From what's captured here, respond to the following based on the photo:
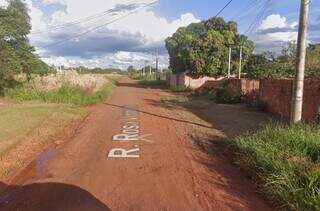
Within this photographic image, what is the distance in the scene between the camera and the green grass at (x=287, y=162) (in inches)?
248

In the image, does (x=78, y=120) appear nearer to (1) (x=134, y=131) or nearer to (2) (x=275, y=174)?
(1) (x=134, y=131)

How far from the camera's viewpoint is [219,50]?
39.5 meters

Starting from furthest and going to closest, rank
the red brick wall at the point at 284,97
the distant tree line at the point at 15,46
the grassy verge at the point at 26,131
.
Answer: the distant tree line at the point at 15,46 → the red brick wall at the point at 284,97 → the grassy verge at the point at 26,131

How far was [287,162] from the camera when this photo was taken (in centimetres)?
757

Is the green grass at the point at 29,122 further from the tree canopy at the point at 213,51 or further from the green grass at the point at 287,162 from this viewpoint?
the tree canopy at the point at 213,51

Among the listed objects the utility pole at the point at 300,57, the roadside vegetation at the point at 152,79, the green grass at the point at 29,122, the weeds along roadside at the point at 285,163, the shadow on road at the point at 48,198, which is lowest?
the roadside vegetation at the point at 152,79

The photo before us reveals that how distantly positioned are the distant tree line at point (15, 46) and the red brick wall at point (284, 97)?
48.7 feet

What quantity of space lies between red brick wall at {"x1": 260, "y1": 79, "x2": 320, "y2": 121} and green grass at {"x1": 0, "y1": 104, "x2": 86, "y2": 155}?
8937 millimetres

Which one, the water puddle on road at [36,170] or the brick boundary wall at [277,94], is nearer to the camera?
the water puddle on road at [36,170]

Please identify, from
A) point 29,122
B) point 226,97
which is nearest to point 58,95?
point 29,122

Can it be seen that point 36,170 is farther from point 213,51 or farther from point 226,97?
point 213,51

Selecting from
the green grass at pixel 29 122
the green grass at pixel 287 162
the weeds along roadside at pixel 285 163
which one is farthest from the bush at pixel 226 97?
the green grass at pixel 287 162

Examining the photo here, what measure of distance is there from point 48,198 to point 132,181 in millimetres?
1609

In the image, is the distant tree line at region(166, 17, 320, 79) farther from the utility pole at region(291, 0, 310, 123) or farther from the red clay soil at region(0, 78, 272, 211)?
the red clay soil at region(0, 78, 272, 211)
